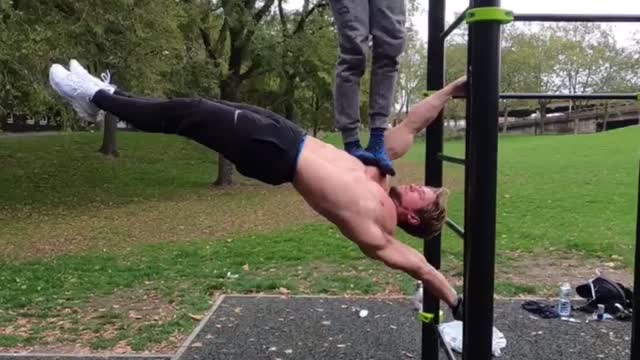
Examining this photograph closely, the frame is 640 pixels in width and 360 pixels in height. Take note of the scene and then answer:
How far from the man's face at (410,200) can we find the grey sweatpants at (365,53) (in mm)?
398

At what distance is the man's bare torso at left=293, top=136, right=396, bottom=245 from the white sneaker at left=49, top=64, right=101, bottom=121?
0.95 metres

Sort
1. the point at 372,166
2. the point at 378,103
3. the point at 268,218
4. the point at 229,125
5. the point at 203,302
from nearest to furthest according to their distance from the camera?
the point at 229,125
the point at 372,166
the point at 378,103
the point at 203,302
the point at 268,218

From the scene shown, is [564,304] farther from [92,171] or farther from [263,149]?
[92,171]

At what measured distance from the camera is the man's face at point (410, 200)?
2.75m

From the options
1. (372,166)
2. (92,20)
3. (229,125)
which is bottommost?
(372,166)

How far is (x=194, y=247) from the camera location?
9.09 meters

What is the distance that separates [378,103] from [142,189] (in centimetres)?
1514

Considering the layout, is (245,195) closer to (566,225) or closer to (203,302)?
(566,225)

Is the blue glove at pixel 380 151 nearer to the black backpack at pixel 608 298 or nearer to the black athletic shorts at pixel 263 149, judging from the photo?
the black athletic shorts at pixel 263 149

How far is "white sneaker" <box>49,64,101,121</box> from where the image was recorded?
9.57ft

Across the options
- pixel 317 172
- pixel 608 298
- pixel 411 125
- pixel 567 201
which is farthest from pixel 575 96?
pixel 567 201

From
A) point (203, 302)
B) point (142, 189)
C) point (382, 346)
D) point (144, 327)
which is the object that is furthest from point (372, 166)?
point (142, 189)

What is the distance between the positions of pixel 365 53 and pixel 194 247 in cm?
655

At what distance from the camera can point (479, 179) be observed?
218 centimetres
